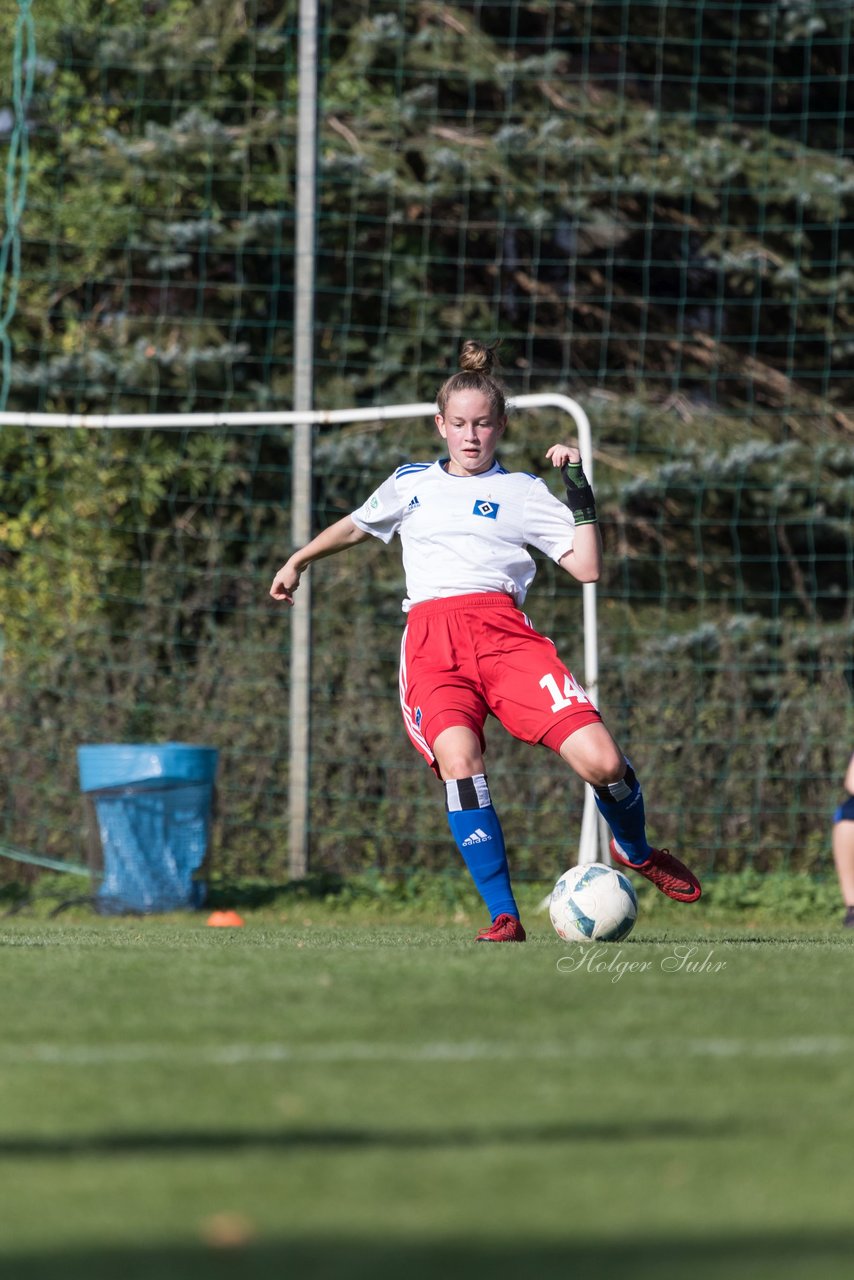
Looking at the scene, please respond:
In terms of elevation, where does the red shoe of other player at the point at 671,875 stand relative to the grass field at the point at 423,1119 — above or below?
below

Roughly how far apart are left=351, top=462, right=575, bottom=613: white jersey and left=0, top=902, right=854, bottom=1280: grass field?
198 centimetres

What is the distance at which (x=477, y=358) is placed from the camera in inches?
255

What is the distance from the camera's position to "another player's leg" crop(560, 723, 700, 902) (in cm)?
598

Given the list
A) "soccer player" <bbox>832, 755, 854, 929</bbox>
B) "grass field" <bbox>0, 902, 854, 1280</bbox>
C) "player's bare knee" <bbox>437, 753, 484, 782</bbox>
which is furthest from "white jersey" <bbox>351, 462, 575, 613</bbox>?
"soccer player" <bbox>832, 755, 854, 929</bbox>

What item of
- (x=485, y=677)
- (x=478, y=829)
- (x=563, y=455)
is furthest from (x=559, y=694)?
(x=563, y=455)

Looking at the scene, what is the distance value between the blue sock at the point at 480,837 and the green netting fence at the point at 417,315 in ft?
18.5

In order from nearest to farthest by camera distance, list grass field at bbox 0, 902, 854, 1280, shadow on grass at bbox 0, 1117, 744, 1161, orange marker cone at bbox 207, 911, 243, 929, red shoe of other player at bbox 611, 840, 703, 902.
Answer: grass field at bbox 0, 902, 854, 1280
shadow on grass at bbox 0, 1117, 744, 1161
red shoe of other player at bbox 611, 840, 703, 902
orange marker cone at bbox 207, 911, 243, 929

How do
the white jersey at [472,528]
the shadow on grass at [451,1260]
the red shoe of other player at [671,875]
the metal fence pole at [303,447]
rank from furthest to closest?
the metal fence pole at [303,447], the red shoe of other player at [671,875], the white jersey at [472,528], the shadow on grass at [451,1260]

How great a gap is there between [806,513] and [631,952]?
845 centimetres

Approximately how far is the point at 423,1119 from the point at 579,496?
368cm

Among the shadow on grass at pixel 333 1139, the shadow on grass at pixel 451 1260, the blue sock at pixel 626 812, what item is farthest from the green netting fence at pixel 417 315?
the shadow on grass at pixel 451 1260

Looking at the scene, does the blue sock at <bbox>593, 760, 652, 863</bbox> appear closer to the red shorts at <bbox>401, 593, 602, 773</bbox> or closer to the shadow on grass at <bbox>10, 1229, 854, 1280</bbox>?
the red shorts at <bbox>401, 593, 602, 773</bbox>

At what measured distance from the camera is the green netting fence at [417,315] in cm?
1218

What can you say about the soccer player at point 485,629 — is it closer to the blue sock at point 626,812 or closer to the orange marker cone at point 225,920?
the blue sock at point 626,812
